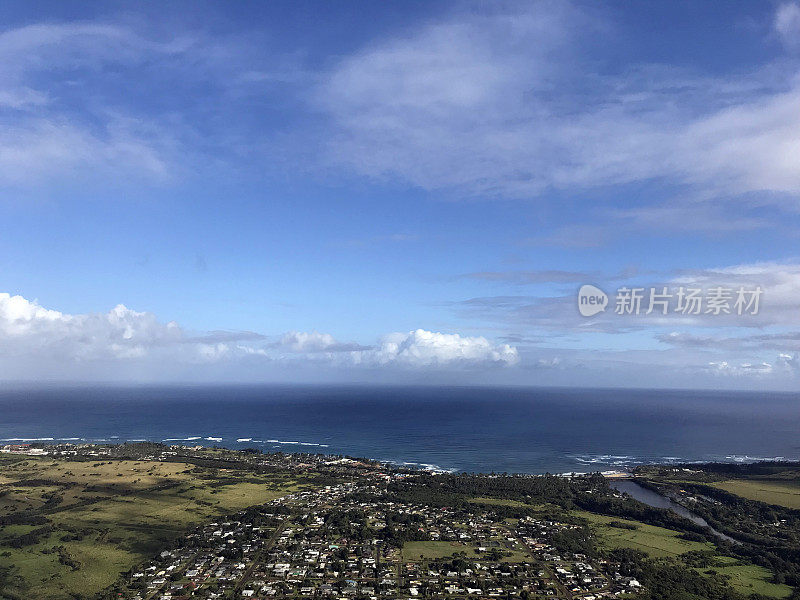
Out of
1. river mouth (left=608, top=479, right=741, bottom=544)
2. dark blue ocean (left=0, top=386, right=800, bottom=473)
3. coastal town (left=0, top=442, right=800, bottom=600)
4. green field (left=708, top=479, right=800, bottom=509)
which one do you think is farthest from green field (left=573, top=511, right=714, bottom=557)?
dark blue ocean (left=0, top=386, right=800, bottom=473)

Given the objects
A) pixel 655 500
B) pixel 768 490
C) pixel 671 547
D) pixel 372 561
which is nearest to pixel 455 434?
pixel 655 500

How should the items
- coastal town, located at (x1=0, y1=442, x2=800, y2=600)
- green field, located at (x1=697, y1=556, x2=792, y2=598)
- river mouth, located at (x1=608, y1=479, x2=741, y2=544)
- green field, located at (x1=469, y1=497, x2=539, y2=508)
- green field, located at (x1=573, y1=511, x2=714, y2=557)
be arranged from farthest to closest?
1. green field, located at (x1=469, y1=497, x2=539, y2=508)
2. river mouth, located at (x1=608, y1=479, x2=741, y2=544)
3. green field, located at (x1=573, y1=511, x2=714, y2=557)
4. green field, located at (x1=697, y1=556, x2=792, y2=598)
5. coastal town, located at (x1=0, y1=442, x2=800, y2=600)

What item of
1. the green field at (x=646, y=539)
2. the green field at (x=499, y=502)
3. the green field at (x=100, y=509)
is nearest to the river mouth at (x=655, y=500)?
the green field at (x=646, y=539)

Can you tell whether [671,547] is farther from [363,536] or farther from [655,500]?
[363,536]

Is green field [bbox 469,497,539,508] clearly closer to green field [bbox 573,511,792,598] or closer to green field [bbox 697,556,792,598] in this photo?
green field [bbox 573,511,792,598]

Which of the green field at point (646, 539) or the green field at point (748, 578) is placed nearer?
the green field at point (748, 578)

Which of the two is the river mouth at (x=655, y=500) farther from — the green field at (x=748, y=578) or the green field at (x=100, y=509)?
the green field at (x=100, y=509)

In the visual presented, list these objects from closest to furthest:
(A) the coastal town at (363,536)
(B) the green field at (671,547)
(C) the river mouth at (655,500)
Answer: (A) the coastal town at (363,536), (B) the green field at (671,547), (C) the river mouth at (655,500)

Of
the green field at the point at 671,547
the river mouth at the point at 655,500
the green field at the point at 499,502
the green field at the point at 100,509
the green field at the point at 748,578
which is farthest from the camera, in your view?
the green field at the point at 499,502
